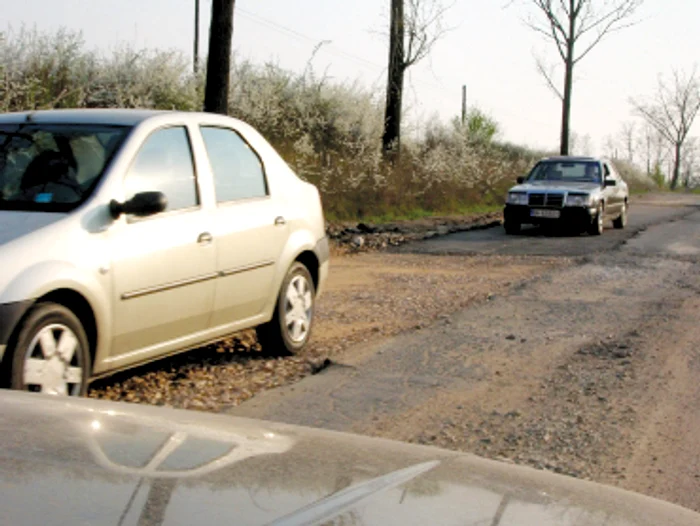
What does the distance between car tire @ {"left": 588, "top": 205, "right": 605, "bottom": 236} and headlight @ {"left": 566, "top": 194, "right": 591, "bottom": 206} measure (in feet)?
1.40

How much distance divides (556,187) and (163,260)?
14.9 meters

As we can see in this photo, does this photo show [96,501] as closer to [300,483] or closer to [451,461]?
[300,483]

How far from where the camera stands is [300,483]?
1869 millimetres

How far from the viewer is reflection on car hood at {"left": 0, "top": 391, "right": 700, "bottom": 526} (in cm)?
158

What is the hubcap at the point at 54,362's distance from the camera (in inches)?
191

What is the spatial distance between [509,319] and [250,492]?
7503 millimetres

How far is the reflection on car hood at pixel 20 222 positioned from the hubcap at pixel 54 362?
0.47 m

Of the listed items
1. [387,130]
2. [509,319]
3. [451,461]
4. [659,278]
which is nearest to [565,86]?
[387,130]

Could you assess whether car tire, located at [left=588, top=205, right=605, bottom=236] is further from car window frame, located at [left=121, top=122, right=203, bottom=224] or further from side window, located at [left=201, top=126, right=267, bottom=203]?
car window frame, located at [left=121, top=122, right=203, bottom=224]

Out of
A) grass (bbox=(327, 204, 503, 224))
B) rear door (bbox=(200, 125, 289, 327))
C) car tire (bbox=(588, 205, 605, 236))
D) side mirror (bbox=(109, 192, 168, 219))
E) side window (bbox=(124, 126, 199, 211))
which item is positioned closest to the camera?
side mirror (bbox=(109, 192, 168, 219))

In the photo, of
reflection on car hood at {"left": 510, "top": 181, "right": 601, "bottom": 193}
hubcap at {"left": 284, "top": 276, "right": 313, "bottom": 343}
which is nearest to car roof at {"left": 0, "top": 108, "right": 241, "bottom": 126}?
hubcap at {"left": 284, "top": 276, "right": 313, "bottom": 343}

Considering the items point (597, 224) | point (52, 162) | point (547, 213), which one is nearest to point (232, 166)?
point (52, 162)

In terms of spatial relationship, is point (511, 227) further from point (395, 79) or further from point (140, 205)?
point (140, 205)

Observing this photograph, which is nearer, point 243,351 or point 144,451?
point 144,451
